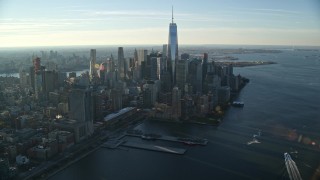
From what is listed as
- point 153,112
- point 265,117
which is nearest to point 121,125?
point 153,112

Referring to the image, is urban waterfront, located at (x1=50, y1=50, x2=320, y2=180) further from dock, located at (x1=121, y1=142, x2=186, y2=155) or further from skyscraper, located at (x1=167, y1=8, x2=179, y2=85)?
skyscraper, located at (x1=167, y1=8, x2=179, y2=85)

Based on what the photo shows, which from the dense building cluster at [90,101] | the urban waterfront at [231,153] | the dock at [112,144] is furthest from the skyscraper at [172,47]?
the dock at [112,144]

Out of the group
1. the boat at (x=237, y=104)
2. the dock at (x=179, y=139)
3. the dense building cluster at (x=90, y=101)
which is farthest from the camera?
the boat at (x=237, y=104)

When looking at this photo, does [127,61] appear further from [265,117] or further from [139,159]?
[139,159]

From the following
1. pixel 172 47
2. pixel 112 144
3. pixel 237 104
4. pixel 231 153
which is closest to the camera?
pixel 231 153

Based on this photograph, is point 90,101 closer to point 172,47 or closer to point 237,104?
point 237,104

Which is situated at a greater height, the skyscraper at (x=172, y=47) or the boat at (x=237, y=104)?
the skyscraper at (x=172, y=47)

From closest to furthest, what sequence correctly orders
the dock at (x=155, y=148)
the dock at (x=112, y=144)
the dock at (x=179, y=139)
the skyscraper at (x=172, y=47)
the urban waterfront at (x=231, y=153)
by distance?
the urban waterfront at (x=231, y=153) < the dock at (x=155, y=148) < the dock at (x=112, y=144) < the dock at (x=179, y=139) < the skyscraper at (x=172, y=47)

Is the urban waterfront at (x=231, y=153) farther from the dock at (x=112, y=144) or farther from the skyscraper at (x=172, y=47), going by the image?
the skyscraper at (x=172, y=47)

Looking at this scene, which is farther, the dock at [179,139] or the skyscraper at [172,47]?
the skyscraper at [172,47]

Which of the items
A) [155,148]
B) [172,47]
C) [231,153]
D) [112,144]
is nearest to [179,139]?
[155,148]

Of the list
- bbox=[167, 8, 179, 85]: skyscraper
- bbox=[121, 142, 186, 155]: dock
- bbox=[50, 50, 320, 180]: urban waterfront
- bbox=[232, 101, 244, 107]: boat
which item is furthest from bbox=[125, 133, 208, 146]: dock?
bbox=[167, 8, 179, 85]: skyscraper
